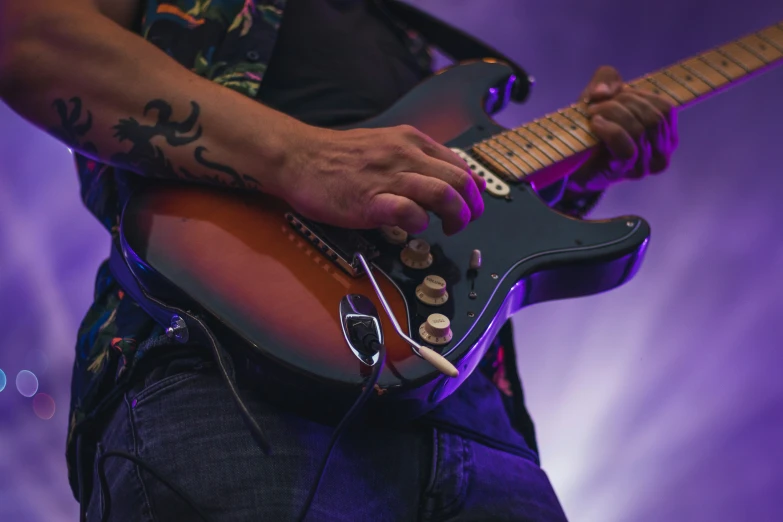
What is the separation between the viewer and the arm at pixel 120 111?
71cm

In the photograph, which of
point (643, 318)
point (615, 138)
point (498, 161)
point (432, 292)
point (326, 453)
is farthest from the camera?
point (643, 318)

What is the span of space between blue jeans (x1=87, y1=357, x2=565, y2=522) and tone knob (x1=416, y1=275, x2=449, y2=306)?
6.1 inches

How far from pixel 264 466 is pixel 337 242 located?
26 cm

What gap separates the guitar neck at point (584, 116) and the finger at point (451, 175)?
22cm

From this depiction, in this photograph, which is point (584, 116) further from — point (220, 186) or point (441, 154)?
point (220, 186)

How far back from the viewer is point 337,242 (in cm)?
70

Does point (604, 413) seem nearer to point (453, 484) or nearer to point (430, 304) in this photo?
point (453, 484)

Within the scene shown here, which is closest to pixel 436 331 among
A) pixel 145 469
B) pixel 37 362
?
pixel 145 469

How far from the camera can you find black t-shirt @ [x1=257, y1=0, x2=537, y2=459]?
861mm

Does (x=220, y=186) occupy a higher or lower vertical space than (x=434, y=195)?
lower

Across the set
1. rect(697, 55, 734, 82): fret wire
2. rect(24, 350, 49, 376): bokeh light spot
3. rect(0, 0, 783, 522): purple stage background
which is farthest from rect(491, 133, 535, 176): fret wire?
rect(24, 350, 49, 376): bokeh light spot

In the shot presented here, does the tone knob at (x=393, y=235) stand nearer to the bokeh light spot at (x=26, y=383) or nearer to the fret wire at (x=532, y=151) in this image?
the fret wire at (x=532, y=151)

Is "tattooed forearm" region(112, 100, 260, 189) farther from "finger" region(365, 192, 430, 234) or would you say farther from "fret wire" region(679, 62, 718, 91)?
"fret wire" region(679, 62, 718, 91)

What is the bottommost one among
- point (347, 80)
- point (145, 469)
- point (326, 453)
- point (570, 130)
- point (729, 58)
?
point (145, 469)
